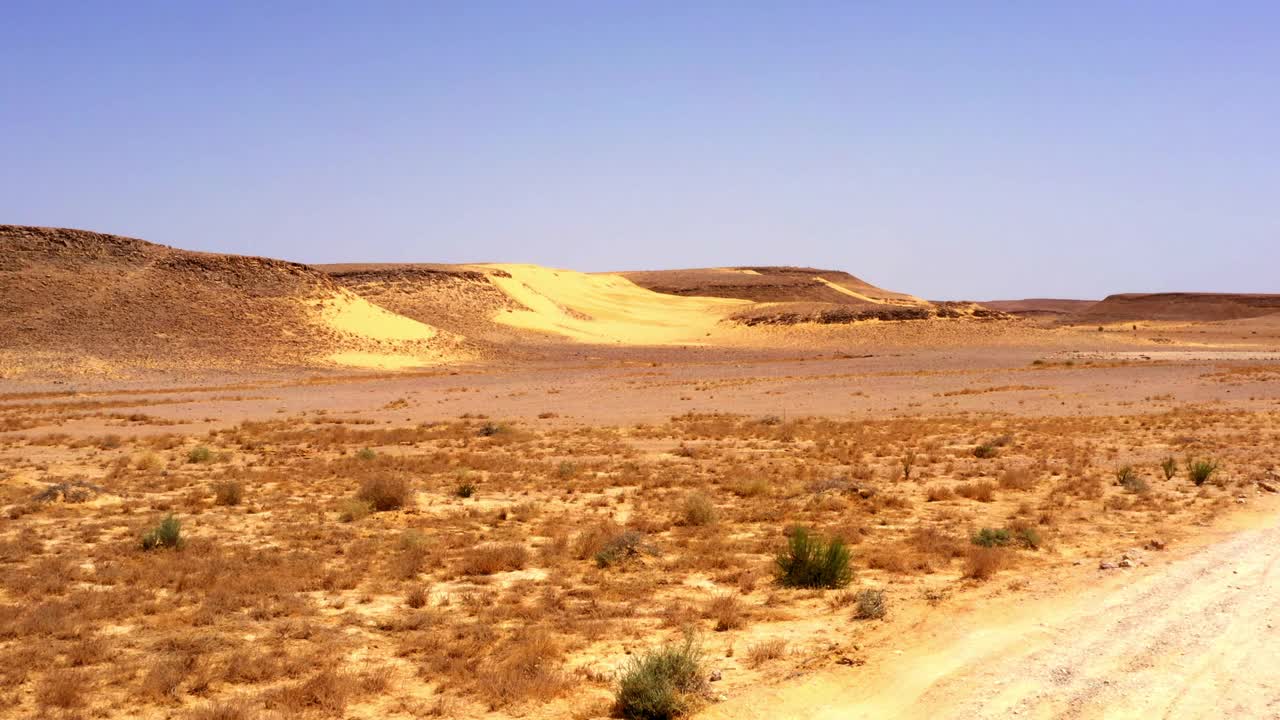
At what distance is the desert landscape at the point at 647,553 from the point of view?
25.1 ft

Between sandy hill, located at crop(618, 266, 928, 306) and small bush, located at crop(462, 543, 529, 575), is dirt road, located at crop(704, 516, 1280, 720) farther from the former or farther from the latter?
sandy hill, located at crop(618, 266, 928, 306)

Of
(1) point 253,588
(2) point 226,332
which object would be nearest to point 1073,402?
(1) point 253,588

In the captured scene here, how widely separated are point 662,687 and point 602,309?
323ft

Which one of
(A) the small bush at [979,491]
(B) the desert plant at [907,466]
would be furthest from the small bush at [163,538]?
(B) the desert plant at [907,466]

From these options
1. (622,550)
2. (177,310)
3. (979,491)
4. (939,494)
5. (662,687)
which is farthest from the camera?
(177,310)

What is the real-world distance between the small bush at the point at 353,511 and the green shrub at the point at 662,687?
27.7 feet

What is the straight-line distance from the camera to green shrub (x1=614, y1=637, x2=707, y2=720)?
711cm

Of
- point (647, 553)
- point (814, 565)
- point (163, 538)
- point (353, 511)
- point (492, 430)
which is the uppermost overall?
point (814, 565)

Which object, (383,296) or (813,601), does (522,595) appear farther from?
(383,296)

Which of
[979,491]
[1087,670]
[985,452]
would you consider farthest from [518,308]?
[1087,670]

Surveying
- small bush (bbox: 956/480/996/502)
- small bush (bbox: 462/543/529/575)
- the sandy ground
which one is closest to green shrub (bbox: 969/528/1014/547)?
the sandy ground

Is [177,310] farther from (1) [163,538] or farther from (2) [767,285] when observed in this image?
(2) [767,285]

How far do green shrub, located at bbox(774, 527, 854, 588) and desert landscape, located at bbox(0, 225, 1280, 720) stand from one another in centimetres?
3

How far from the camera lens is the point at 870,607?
9703 mm
